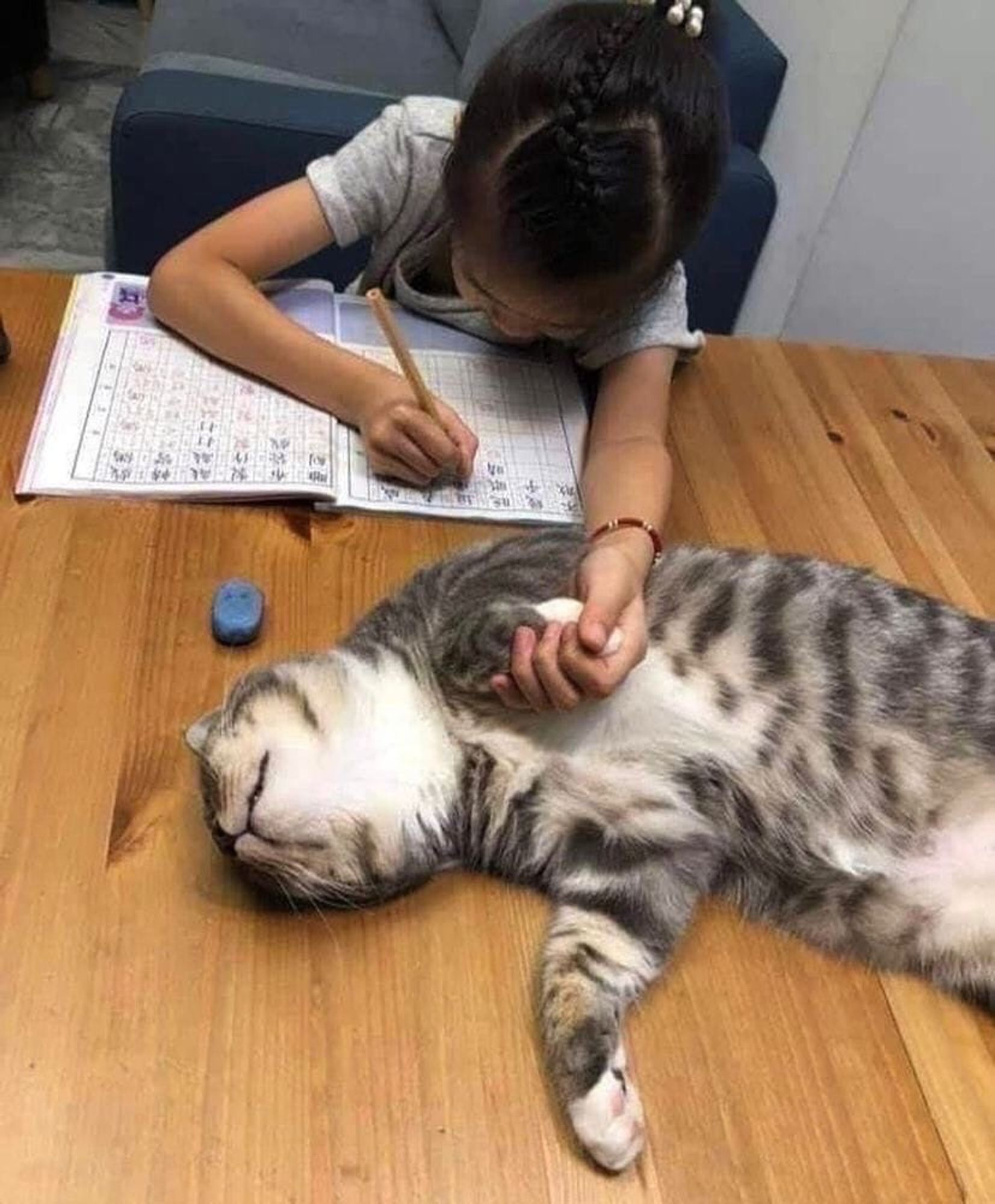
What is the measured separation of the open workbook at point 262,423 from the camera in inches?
36.9

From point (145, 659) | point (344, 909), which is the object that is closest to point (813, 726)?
point (344, 909)

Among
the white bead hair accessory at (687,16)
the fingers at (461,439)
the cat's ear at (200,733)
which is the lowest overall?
the cat's ear at (200,733)

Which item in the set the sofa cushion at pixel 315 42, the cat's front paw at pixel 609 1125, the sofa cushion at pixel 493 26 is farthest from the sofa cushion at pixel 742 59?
the cat's front paw at pixel 609 1125

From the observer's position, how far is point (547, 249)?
859 mm

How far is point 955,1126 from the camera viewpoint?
65 cm

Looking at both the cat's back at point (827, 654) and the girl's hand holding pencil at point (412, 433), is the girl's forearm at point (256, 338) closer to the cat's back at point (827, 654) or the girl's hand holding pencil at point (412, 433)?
the girl's hand holding pencil at point (412, 433)

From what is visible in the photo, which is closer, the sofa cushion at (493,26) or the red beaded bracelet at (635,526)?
the red beaded bracelet at (635,526)

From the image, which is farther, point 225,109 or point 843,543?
point 225,109

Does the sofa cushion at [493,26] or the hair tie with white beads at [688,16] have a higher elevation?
the hair tie with white beads at [688,16]

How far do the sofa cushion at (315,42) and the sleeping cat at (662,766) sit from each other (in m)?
1.36

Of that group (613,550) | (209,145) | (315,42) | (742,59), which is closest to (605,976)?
(613,550)

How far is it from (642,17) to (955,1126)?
766 millimetres

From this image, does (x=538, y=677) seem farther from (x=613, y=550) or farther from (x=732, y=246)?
(x=732, y=246)

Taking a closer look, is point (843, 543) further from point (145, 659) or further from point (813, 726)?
point (145, 659)
